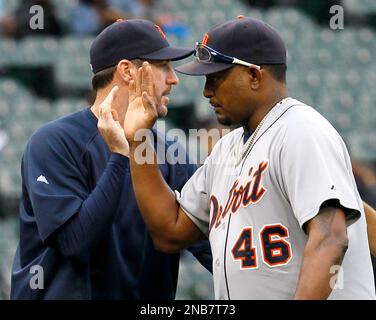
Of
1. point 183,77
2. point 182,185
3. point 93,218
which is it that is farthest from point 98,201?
point 183,77

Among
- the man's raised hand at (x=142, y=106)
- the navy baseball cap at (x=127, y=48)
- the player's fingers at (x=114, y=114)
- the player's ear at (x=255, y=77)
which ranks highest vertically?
the navy baseball cap at (x=127, y=48)

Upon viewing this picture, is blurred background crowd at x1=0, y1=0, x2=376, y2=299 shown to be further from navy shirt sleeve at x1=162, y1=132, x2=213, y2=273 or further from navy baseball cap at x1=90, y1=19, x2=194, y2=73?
navy baseball cap at x1=90, y1=19, x2=194, y2=73

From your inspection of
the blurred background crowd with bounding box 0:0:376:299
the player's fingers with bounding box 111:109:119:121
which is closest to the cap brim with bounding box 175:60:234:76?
the player's fingers with bounding box 111:109:119:121

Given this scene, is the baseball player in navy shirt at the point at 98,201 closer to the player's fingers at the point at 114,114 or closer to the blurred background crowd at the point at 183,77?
the player's fingers at the point at 114,114

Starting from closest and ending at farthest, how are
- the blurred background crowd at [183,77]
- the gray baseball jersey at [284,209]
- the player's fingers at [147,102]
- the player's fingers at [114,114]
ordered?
the gray baseball jersey at [284,209]
the player's fingers at [147,102]
the player's fingers at [114,114]
the blurred background crowd at [183,77]

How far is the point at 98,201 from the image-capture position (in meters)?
3.28

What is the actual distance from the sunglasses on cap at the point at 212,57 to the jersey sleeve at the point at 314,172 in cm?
33

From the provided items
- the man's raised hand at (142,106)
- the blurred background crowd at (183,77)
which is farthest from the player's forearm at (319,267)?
the blurred background crowd at (183,77)

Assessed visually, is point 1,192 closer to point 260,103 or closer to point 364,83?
point 364,83

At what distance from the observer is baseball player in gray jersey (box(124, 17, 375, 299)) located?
2.82 metres

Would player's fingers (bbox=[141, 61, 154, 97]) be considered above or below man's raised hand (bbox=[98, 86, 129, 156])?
above

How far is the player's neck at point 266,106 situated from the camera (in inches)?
125

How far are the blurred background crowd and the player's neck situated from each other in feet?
12.4

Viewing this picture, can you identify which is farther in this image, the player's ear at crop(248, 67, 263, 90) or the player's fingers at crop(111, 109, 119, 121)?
the player's fingers at crop(111, 109, 119, 121)
